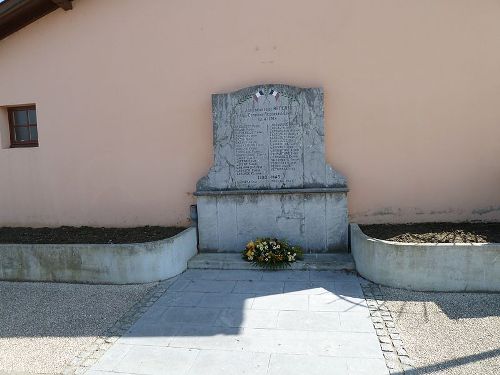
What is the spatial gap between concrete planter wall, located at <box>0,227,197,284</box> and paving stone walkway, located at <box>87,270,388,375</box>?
0.41 m

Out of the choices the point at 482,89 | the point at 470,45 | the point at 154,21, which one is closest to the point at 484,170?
the point at 482,89

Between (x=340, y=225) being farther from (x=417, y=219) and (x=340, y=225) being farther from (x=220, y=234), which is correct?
(x=220, y=234)

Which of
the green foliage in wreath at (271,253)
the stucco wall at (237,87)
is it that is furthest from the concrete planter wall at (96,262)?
the stucco wall at (237,87)

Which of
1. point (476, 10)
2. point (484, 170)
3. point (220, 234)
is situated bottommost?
point (220, 234)

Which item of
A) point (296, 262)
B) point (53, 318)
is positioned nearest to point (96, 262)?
point (53, 318)

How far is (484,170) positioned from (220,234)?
13.9ft

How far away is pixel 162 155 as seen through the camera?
6781 mm

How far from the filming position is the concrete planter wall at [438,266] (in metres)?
4.77

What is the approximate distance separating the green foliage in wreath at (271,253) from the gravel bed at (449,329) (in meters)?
1.44

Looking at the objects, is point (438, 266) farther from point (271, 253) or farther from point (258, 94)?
point (258, 94)

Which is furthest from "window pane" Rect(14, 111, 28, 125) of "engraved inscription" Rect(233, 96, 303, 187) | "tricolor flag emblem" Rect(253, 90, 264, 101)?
"tricolor flag emblem" Rect(253, 90, 264, 101)

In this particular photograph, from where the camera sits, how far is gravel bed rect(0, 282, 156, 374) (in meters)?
3.82

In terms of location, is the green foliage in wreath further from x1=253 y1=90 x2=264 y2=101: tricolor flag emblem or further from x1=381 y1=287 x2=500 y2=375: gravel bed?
x1=253 y1=90 x2=264 y2=101: tricolor flag emblem

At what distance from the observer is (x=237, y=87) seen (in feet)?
21.2
